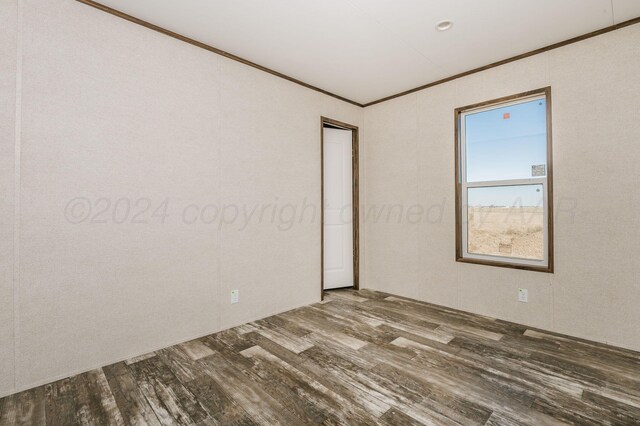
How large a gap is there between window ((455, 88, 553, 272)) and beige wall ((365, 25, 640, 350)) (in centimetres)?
9

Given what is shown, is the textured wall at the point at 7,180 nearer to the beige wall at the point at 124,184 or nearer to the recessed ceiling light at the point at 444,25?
the beige wall at the point at 124,184

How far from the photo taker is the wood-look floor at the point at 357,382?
5.59 feet

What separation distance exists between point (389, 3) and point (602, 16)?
174 cm

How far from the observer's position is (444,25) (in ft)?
8.36

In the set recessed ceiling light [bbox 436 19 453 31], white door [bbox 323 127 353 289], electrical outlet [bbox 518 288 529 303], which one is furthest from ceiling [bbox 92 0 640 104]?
electrical outlet [bbox 518 288 529 303]

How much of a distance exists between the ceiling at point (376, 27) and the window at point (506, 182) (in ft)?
1.94

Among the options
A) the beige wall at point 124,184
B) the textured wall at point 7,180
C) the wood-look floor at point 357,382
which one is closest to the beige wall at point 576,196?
the wood-look floor at point 357,382

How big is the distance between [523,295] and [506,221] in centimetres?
77

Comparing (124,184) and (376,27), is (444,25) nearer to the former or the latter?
(376,27)

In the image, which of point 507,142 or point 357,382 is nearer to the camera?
point 357,382

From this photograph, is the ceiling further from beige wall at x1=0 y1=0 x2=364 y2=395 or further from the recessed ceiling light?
beige wall at x1=0 y1=0 x2=364 y2=395

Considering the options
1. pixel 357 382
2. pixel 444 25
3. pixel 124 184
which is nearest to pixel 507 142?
pixel 444 25

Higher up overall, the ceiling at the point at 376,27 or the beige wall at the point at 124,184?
the ceiling at the point at 376,27

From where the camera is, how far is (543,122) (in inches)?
116
